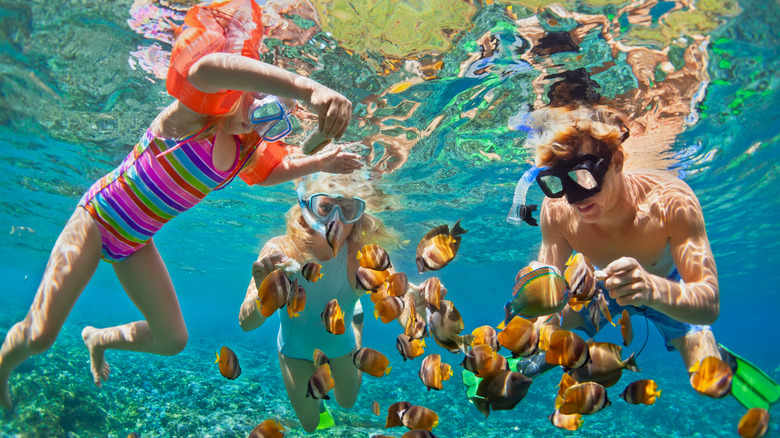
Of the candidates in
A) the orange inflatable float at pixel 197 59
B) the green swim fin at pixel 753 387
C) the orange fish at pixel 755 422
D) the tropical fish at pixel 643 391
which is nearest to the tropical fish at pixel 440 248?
the tropical fish at pixel 643 391

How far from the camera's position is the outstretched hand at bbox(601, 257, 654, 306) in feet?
8.48

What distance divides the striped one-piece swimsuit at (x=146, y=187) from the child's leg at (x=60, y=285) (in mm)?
147

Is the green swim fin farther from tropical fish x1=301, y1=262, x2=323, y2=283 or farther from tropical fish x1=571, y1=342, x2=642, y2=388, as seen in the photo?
tropical fish x1=301, y1=262, x2=323, y2=283

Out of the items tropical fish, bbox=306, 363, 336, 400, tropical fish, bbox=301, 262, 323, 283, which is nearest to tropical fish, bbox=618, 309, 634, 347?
tropical fish, bbox=306, 363, 336, 400

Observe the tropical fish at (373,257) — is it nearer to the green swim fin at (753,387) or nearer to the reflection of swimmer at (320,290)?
the reflection of swimmer at (320,290)

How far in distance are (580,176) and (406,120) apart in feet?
20.6

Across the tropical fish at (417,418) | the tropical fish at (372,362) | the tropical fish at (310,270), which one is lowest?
the tropical fish at (417,418)

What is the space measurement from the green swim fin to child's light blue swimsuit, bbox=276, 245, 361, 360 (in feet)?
16.0

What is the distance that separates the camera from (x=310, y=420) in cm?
649

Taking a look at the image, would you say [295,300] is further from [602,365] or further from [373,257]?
[602,365]

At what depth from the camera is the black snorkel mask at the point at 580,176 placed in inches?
158

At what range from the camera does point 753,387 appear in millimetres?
3291

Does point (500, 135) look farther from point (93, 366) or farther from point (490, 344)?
point (93, 366)

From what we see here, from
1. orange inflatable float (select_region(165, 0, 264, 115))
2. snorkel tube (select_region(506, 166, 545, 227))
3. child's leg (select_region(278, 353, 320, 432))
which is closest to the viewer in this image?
orange inflatable float (select_region(165, 0, 264, 115))
